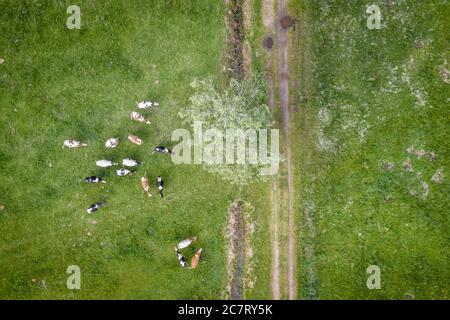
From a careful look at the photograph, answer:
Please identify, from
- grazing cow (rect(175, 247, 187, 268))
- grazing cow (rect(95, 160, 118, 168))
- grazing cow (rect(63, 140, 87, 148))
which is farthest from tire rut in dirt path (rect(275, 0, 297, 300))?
grazing cow (rect(63, 140, 87, 148))

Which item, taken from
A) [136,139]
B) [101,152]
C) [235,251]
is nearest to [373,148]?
[235,251]

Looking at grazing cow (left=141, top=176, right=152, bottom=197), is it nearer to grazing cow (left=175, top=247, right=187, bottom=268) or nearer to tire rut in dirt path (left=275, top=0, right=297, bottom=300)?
grazing cow (left=175, top=247, right=187, bottom=268)

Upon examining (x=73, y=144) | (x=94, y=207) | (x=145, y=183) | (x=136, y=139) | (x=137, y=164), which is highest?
(x=136, y=139)

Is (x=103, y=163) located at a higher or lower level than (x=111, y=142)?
lower

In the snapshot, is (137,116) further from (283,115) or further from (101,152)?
(283,115)

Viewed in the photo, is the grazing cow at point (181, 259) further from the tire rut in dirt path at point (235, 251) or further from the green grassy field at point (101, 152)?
the tire rut in dirt path at point (235, 251)
